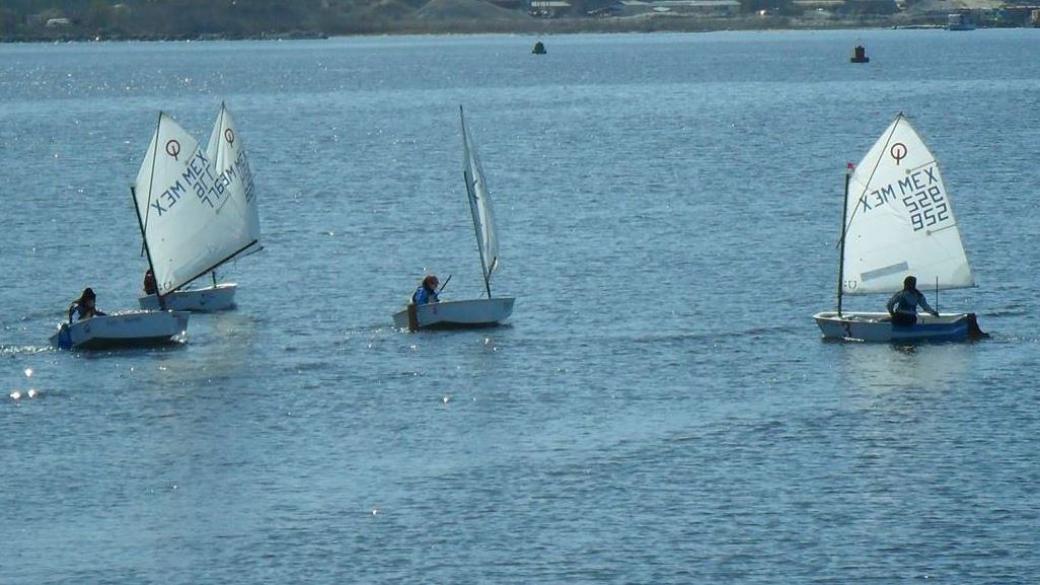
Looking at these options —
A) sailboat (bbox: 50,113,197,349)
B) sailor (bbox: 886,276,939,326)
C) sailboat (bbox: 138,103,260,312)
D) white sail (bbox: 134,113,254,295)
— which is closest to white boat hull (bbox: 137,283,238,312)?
sailboat (bbox: 138,103,260,312)

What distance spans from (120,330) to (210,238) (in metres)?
7.71

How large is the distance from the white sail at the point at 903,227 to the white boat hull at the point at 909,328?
8.14 feet

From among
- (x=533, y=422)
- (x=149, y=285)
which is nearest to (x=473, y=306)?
(x=149, y=285)

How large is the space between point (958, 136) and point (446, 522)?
378 ft

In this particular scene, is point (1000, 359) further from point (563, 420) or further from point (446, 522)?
point (446, 522)

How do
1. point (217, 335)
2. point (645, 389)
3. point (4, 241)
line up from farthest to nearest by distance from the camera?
point (4, 241), point (217, 335), point (645, 389)

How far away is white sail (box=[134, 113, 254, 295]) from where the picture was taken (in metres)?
74.4

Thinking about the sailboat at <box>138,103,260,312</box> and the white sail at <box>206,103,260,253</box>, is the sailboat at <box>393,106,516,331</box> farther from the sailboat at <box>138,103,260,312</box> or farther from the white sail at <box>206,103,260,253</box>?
the white sail at <box>206,103,260,253</box>

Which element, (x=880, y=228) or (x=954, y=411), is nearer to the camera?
(x=954, y=411)


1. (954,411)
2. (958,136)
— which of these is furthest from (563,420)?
(958,136)

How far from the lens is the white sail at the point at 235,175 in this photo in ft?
258

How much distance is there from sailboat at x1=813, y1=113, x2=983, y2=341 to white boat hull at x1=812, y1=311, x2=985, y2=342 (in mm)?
1730

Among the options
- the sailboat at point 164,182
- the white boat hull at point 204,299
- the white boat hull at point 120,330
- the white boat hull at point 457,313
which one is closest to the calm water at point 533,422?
the white boat hull at point 457,313

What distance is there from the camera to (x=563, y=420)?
194 feet
